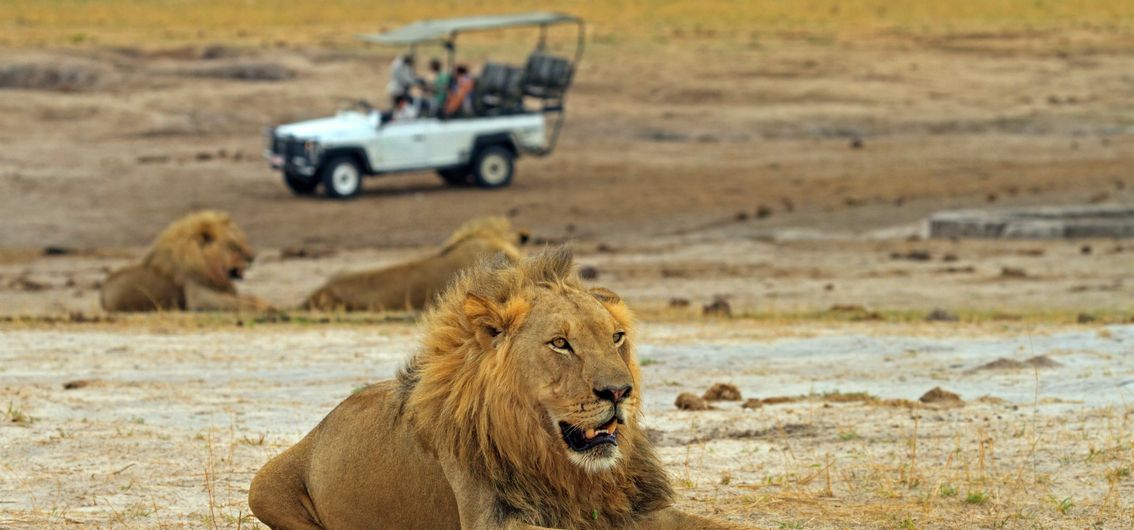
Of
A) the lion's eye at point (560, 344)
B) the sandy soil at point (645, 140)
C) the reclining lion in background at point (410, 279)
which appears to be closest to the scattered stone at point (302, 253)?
the sandy soil at point (645, 140)

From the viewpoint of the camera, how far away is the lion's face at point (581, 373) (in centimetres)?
407

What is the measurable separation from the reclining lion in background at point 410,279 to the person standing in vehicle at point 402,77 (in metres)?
9.39

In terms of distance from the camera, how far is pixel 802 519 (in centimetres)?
539

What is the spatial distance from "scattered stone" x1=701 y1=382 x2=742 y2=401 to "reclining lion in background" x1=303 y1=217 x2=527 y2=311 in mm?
4741

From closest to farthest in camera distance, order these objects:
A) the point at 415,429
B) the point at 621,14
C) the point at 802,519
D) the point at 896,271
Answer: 1. the point at 415,429
2. the point at 802,519
3. the point at 896,271
4. the point at 621,14

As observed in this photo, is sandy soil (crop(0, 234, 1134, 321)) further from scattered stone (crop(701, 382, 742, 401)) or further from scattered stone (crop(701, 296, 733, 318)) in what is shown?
scattered stone (crop(701, 382, 742, 401))

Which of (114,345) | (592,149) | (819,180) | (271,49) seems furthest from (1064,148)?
(114,345)

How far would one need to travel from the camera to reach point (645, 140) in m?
27.8

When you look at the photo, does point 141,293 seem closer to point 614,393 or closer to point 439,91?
point 439,91

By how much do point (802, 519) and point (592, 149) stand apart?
70.7ft

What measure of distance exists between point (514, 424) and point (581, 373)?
0.26 meters

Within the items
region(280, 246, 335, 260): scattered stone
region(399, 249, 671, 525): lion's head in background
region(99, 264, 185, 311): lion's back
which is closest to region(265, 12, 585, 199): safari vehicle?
region(280, 246, 335, 260): scattered stone

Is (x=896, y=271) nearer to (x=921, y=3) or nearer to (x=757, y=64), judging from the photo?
(x=757, y=64)

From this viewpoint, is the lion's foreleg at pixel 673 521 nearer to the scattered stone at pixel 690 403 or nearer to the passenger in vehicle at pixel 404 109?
the scattered stone at pixel 690 403
